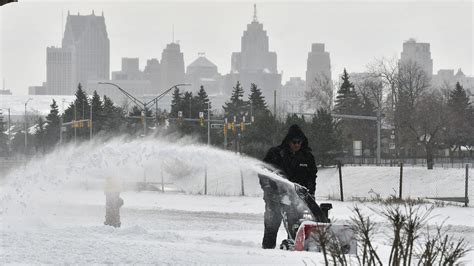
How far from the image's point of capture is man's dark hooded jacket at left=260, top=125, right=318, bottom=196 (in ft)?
44.0

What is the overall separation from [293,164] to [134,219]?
25.3 feet

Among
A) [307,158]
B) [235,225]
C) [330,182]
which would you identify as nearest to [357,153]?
[330,182]

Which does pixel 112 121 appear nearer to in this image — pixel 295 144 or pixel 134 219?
pixel 134 219

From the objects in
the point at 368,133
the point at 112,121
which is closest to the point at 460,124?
the point at 368,133

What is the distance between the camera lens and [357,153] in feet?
241

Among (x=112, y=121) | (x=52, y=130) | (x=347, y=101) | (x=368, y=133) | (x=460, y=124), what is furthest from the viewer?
(x=52, y=130)

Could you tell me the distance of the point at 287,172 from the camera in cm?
1345

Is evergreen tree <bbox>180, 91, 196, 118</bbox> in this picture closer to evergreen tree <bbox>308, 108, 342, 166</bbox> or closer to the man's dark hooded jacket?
evergreen tree <bbox>308, 108, 342, 166</bbox>

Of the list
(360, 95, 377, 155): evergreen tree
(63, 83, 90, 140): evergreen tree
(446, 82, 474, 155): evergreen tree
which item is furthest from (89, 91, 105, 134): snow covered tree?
(446, 82, 474, 155): evergreen tree

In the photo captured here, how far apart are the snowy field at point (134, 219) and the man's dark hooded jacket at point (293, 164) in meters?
0.80

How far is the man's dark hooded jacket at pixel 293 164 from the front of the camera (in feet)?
44.0

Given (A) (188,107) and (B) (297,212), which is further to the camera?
(A) (188,107)

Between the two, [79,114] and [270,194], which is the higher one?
[79,114]

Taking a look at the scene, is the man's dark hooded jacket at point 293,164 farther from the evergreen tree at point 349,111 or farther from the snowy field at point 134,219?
the evergreen tree at point 349,111
